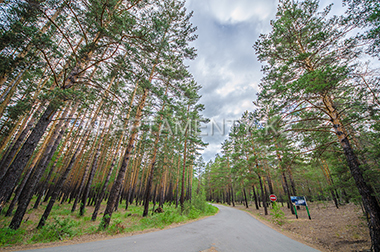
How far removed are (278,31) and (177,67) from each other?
6.88 metres

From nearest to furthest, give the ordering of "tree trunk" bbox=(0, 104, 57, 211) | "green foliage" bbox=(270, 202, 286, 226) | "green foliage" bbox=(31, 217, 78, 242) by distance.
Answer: "tree trunk" bbox=(0, 104, 57, 211)
"green foliage" bbox=(31, 217, 78, 242)
"green foliage" bbox=(270, 202, 286, 226)

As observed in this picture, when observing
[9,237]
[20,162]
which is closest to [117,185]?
[9,237]

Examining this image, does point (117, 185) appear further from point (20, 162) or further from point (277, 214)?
point (277, 214)

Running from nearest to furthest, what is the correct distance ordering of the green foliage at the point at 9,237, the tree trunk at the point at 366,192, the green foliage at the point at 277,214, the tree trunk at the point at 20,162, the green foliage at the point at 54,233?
the tree trunk at the point at 20,162 < the green foliage at the point at 9,237 < the tree trunk at the point at 366,192 < the green foliage at the point at 54,233 < the green foliage at the point at 277,214

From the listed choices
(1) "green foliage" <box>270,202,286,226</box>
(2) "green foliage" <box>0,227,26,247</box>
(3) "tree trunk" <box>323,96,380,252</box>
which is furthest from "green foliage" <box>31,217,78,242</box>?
(1) "green foliage" <box>270,202,286,226</box>

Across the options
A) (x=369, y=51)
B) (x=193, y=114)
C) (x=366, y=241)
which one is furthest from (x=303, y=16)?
(x=193, y=114)

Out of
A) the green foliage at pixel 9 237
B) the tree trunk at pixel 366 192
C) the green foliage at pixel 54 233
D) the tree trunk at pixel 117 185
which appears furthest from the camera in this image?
the tree trunk at pixel 117 185

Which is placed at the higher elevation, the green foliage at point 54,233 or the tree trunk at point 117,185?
the tree trunk at point 117,185

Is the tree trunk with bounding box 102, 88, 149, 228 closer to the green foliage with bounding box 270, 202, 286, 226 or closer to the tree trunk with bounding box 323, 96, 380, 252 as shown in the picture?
the tree trunk with bounding box 323, 96, 380, 252

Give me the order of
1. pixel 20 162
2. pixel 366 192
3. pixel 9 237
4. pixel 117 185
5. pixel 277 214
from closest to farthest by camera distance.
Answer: pixel 20 162 → pixel 9 237 → pixel 366 192 → pixel 117 185 → pixel 277 214

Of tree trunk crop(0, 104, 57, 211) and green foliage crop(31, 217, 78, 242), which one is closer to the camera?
tree trunk crop(0, 104, 57, 211)

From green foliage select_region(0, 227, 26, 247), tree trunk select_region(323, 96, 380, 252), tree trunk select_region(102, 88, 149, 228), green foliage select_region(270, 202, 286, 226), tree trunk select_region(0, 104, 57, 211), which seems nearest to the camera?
tree trunk select_region(0, 104, 57, 211)

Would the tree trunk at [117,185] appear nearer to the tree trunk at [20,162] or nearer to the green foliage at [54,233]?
the green foliage at [54,233]

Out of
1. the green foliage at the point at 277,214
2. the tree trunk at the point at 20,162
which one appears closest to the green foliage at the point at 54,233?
the tree trunk at the point at 20,162
